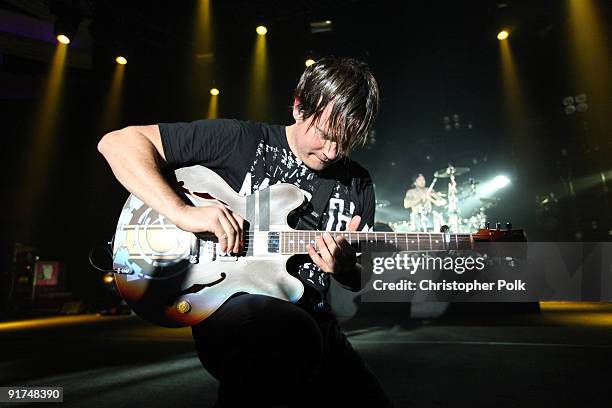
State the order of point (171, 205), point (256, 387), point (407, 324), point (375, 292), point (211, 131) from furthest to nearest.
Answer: point (375, 292), point (407, 324), point (211, 131), point (171, 205), point (256, 387)

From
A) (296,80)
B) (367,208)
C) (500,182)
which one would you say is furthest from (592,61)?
(367,208)

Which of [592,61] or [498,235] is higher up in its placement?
[592,61]

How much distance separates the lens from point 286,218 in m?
1.84

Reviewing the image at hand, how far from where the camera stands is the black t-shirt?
67.2 inches

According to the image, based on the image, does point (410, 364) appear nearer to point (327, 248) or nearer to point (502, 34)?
point (327, 248)

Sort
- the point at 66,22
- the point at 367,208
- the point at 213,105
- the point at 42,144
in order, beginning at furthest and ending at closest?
the point at 213,105
the point at 42,144
the point at 66,22
the point at 367,208

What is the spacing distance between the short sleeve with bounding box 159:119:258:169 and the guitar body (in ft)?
0.27

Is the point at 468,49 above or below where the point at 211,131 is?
above

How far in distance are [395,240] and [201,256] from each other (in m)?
1.17

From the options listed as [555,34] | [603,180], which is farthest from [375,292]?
[555,34]

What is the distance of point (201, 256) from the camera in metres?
1.78

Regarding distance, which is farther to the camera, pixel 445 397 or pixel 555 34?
pixel 555 34

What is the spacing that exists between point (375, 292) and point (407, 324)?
1383 mm

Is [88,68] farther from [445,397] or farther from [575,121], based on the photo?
[575,121]
